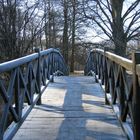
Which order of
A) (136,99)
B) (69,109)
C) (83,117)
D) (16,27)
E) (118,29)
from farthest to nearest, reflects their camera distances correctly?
(118,29) < (16,27) < (69,109) < (83,117) < (136,99)

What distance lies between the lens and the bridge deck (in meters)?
5.52

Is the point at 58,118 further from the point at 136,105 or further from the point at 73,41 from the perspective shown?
the point at 73,41

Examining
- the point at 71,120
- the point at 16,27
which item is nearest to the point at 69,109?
the point at 71,120

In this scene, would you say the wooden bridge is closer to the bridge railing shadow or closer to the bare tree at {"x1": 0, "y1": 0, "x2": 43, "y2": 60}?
the bridge railing shadow

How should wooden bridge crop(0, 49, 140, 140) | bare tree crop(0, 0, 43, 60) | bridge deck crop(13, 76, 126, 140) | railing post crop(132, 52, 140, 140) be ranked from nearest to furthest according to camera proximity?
→ railing post crop(132, 52, 140, 140) < wooden bridge crop(0, 49, 140, 140) < bridge deck crop(13, 76, 126, 140) < bare tree crop(0, 0, 43, 60)

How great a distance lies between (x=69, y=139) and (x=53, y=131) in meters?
0.50

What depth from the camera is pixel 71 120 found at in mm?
6426

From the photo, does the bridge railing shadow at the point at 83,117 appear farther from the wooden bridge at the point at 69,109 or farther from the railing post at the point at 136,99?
the railing post at the point at 136,99

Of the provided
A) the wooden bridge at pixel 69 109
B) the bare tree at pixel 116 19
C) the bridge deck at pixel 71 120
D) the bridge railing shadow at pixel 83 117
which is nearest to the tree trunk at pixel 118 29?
the bare tree at pixel 116 19

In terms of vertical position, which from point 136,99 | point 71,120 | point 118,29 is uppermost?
point 118,29

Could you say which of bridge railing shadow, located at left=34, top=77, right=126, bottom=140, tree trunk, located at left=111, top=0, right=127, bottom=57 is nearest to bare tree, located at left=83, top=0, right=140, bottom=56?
tree trunk, located at left=111, top=0, right=127, bottom=57

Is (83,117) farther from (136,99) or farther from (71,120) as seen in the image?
(136,99)

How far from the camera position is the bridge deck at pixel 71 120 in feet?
18.1

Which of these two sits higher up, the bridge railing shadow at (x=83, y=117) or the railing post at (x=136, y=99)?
the railing post at (x=136, y=99)
